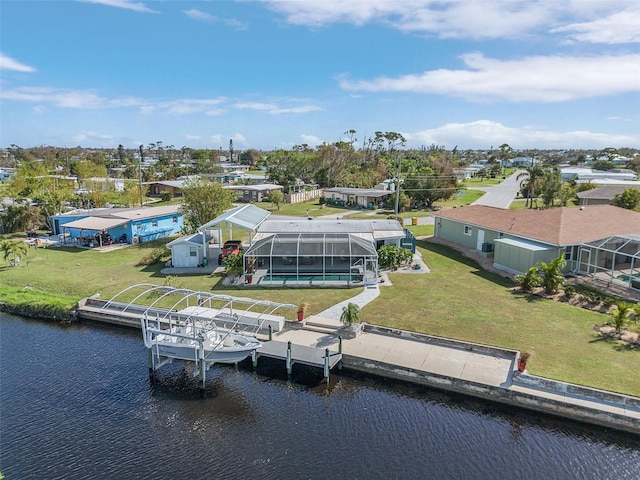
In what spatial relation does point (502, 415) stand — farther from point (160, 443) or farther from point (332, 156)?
point (332, 156)

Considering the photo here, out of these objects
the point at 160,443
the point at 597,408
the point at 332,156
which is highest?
the point at 332,156

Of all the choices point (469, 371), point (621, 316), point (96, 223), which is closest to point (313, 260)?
point (469, 371)

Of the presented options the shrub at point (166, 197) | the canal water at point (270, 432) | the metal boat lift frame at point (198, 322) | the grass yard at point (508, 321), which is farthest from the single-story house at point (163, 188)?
the canal water at point (270, 432)

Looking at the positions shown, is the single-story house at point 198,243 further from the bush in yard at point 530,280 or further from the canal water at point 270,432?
the bush in yard at point 530,280

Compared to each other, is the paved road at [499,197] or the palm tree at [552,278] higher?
the paved road at [499,197]

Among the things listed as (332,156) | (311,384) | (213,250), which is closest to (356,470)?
(311,384)

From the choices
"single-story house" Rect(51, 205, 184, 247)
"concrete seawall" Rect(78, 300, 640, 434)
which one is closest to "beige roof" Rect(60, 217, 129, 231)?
"single-story house" Rect(51, 205, 184, 247)

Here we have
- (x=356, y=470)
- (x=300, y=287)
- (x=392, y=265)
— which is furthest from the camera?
(x=392, y=265)
